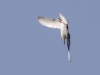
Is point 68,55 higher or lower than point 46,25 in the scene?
lower

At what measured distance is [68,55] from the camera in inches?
854

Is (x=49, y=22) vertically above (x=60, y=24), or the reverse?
(x=49, y=22)

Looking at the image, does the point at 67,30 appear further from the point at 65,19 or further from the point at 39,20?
the point at 39,20

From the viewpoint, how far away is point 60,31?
21.2m

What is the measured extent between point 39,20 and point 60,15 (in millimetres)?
1993

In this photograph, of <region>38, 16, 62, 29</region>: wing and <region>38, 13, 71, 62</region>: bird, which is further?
<region>38, 16, 62, 29</region>: wing

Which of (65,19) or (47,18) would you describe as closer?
(65,19)

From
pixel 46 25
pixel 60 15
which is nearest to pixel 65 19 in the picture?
pixel 60 15

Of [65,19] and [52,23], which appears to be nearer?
[65,19]

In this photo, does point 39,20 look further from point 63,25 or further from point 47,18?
point 63,25

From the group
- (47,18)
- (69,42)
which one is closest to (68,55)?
(69,42)

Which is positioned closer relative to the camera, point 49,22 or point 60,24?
point 60,24

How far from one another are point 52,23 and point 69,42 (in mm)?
1328

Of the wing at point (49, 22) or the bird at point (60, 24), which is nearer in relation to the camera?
the bird at point (60, 24)
